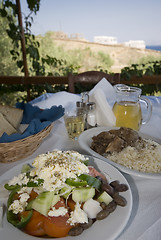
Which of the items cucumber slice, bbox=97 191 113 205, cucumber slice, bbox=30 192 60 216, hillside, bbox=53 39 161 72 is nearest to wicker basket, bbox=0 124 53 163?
cucumber slice, bbox=30 192 60 216

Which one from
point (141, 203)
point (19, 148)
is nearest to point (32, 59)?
point (19, 148)

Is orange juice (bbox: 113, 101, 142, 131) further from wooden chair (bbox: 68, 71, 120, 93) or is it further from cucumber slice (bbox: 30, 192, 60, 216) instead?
wooden chair (bbox: 68, 71, 120, 93)

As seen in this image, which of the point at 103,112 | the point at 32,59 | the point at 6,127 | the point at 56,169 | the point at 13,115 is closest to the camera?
the point at 56,169

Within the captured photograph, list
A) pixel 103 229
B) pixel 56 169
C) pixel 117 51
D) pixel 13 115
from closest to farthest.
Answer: pixel 103 229 → pixel 56 169 → pixel 13 115 → pixel 117 51

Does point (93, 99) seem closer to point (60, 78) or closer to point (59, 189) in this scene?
point (59, 189)

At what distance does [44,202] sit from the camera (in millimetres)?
519

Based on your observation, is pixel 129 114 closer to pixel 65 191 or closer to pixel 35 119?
pixel 35 119

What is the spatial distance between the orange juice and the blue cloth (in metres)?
0.35

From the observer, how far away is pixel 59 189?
57 cm

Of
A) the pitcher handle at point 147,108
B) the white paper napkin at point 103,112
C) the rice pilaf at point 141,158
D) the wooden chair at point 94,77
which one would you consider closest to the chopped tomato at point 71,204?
the rice pilaf at point 141,158

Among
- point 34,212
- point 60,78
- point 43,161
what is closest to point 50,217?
point 34,212

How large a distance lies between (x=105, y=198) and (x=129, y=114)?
660 millimetres

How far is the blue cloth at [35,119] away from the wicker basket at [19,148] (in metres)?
0.02

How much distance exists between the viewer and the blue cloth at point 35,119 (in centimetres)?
79
